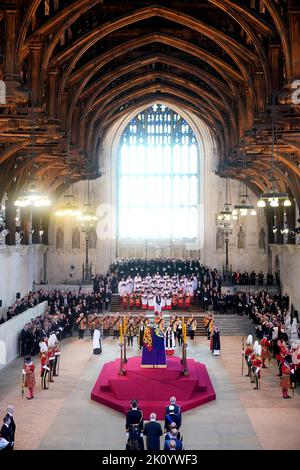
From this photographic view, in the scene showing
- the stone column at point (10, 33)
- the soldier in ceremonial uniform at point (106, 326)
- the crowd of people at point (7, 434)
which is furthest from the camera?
the soldier in ceremonial uniform at point (106, 326)

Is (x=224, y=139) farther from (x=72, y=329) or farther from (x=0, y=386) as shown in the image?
(x=0, y=386)

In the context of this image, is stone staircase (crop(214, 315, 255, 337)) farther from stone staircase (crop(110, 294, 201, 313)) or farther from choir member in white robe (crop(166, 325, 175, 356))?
choir member in white robe (crop(166, 325, 175, 356))

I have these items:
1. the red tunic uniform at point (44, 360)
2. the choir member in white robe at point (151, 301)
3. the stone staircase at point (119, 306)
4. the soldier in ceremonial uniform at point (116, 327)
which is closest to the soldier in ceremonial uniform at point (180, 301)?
the stone staircase at point (119, 306)

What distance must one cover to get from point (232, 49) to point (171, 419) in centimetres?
1541

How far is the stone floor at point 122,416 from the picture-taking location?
1395 cm

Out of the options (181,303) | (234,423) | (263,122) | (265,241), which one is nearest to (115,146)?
(265,241)

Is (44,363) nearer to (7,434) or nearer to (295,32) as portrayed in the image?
(7,434)

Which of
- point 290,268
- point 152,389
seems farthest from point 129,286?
point 152,389

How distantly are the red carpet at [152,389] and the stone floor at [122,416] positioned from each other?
0.32 metres

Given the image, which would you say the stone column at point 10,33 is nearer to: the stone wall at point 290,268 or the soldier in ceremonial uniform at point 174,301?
the stone wall at point 290,268

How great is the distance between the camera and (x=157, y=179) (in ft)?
148

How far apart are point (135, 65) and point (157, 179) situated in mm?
17268

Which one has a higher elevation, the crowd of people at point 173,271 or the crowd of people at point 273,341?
the crowd of people at point 173,271

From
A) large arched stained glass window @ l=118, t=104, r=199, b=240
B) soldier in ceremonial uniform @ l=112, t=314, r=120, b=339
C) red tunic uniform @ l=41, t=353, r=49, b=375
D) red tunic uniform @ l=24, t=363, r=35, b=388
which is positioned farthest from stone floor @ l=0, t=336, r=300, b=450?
large arched stained glass window @ l=118, t=104, r=199, b=240
